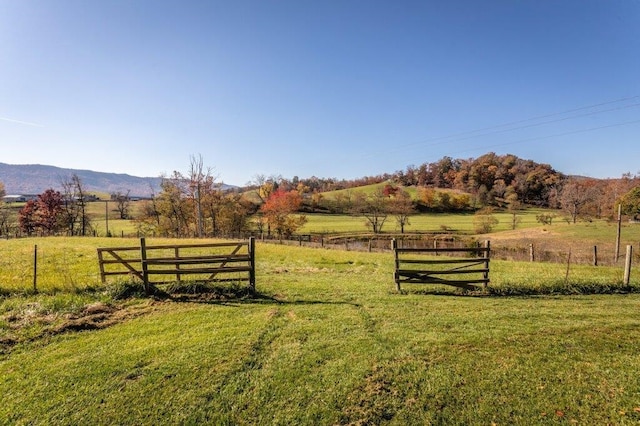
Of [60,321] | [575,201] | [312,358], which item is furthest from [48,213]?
[575,201]

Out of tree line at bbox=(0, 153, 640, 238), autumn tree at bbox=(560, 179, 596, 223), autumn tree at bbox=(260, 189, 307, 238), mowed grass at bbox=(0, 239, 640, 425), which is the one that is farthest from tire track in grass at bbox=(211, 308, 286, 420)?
autumn tree at bbox=(560, 179, 596, 223)

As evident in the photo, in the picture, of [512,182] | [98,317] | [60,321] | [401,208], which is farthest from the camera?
[512,182]

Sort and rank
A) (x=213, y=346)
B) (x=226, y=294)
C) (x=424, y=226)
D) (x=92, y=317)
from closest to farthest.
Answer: (x=213, y=346)
(x=92, y=317)
(x=226, y=294)
(x=424, y=226)

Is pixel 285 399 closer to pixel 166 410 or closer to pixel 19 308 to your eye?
pixel 166 410

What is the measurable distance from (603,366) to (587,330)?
1937mm

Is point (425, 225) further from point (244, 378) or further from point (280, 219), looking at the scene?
point (244, 378)

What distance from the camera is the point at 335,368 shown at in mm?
5938

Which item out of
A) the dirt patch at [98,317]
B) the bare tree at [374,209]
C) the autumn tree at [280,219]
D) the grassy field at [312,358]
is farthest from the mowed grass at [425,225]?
the dirt patch at [98,317]

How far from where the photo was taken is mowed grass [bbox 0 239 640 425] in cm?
483

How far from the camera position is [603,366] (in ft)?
19.3

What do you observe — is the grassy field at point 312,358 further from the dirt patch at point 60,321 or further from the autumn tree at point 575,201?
the autumn tree at point 575,201

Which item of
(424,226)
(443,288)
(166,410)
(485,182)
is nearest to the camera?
(166,410)

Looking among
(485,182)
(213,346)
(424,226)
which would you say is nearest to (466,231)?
(424,226)

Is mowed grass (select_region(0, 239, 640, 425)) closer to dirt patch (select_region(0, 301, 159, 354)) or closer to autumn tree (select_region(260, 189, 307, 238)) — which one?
dirt patch (select_region(0, 301, 159, 354))
